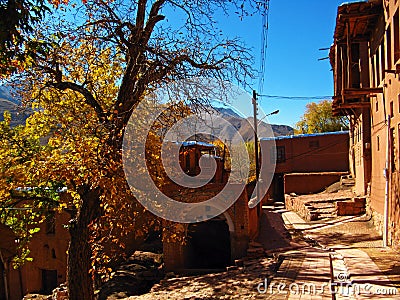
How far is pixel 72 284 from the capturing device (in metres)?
8.92

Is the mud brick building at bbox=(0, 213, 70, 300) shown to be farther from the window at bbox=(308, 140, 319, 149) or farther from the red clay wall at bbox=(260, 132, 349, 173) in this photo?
the window at bbox=(308, 140, 319, 149)

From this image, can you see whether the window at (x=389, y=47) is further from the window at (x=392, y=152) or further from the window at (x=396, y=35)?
the window at (x=392, y=152)

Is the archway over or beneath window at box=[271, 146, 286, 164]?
beneath

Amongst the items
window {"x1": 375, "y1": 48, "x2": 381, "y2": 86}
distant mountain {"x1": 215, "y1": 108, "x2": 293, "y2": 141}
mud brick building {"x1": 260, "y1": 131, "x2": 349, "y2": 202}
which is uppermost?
window {"x1": 375, "y1": 48, "x2": 381, "y2": 86}

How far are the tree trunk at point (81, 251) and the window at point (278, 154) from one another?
28347 millimetres

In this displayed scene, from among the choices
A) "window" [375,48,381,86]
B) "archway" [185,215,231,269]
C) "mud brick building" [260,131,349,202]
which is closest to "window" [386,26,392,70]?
"window" [375,48,381,86]

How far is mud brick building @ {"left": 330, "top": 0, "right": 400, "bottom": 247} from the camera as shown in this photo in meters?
11.1

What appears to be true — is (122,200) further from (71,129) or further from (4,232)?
(4,232)

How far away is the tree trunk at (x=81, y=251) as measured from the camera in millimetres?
→ 8898

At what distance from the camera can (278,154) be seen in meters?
36.1

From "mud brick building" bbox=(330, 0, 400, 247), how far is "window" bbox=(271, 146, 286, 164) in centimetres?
1688

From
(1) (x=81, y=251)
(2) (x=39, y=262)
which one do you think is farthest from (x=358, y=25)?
(2) (x=39, y=262)

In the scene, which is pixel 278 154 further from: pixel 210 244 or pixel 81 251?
pixel 81 251

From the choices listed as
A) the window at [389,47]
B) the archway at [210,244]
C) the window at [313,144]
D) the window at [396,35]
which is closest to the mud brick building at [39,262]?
the archway at [210,244]
